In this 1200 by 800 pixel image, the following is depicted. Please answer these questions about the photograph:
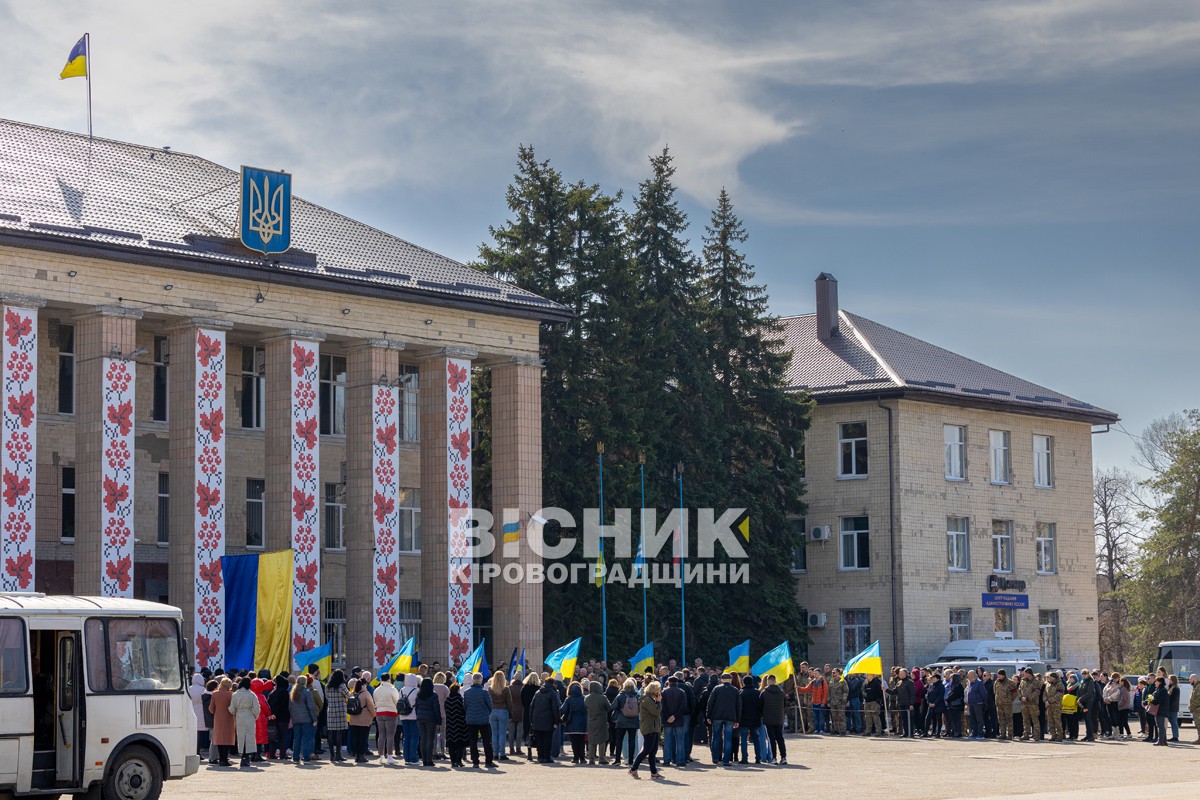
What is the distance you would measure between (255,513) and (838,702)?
14614mm

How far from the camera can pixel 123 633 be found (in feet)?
60.1

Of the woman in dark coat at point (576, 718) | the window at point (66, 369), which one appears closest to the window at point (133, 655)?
the woman in dark coat at point (576, 718)

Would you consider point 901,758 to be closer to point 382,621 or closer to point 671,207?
point 382,621

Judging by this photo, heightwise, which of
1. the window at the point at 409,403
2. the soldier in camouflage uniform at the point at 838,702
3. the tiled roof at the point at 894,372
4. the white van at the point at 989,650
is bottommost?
the soldier in camouflage uniform at the point at 838,702

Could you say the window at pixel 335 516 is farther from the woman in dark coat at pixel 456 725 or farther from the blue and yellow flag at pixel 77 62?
the woman in dark coat at pixel 456 725

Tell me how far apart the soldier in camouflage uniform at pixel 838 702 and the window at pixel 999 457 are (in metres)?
19.3

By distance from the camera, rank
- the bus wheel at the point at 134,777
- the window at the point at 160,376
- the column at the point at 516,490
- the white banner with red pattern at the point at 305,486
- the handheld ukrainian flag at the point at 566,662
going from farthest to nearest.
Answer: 1. the column at the point at 516,490
2. the window at the point at 160,376
3. the white banner with red pattern at the point at 305,486
4. the handheld ukrainian flag at the point at 566,662
5. the bus wheel at the point at 134,777

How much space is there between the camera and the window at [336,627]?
40.3 m

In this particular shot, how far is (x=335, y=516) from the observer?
139ft

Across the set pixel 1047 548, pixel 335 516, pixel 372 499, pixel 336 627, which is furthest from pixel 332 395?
pixel 1047 548

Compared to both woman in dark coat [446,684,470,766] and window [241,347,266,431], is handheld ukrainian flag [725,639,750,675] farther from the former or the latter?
window [241,347,266,431]

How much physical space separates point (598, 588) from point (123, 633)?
26668mm

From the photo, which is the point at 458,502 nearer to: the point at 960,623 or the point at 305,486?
the point at 305,486

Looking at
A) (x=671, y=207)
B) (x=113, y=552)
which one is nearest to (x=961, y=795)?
(x=113, y=552)
